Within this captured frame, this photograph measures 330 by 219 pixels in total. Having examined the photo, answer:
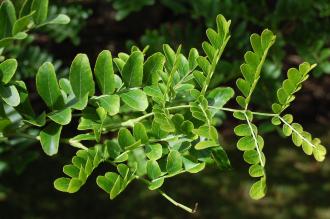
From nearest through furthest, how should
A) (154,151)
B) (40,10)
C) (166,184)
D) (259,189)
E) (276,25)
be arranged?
(259,189) → (154,151) → (40,10) → (276,25) → (166,184)

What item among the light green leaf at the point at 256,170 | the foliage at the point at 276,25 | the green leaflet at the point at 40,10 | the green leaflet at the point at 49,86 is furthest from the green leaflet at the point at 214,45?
the foliage at the point at 276,25

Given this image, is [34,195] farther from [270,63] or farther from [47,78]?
[47,78]

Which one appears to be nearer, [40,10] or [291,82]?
[291,82]

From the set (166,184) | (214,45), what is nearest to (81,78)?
(214,45)

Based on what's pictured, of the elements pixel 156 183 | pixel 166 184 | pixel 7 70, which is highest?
pixel 7 70

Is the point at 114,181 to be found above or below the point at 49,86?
below

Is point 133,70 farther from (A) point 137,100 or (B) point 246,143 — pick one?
(B) point 246,143

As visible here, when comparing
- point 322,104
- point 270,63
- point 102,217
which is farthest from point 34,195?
point 322,104

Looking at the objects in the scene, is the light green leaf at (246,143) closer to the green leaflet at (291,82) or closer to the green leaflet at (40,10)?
the green leaflet at (291,82)
